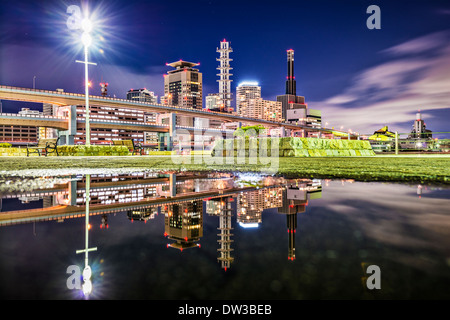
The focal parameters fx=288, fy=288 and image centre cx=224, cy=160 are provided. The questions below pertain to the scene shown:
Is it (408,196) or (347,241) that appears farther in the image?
(408,196)

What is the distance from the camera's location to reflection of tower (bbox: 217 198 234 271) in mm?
765

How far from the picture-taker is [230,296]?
1.93ft

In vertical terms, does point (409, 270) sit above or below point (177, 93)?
below

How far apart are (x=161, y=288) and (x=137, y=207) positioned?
1.07 m

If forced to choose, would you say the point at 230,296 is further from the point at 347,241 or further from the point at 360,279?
the point at 347,241

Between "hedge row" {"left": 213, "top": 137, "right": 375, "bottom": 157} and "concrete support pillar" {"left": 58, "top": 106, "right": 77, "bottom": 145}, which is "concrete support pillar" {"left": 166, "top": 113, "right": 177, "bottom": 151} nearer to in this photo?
"concrete support pillar" {"left": 58, "top": 106, "right": 77, "bottom": 145}

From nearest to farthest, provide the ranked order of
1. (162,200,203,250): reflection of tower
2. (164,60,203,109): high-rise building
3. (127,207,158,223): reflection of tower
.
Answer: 1. (162,200,203,250): reflection of tower
2. (127,207,158,223): reflection of tower
3. (164,60,203,109): high-rise building

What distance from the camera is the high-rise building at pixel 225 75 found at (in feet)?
371

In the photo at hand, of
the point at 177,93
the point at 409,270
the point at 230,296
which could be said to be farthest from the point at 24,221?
→ the point at 177,93

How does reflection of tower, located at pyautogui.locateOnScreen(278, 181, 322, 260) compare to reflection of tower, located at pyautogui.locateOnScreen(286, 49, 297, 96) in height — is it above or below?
below

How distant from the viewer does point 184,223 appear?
4.05ft

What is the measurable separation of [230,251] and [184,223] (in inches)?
16.7

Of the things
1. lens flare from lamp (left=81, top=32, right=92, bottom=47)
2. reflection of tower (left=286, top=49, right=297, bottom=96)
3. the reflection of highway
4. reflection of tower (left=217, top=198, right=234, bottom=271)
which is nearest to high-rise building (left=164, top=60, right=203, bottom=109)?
reflection of tower (left=286, top=49, right=297, bottom=96)
